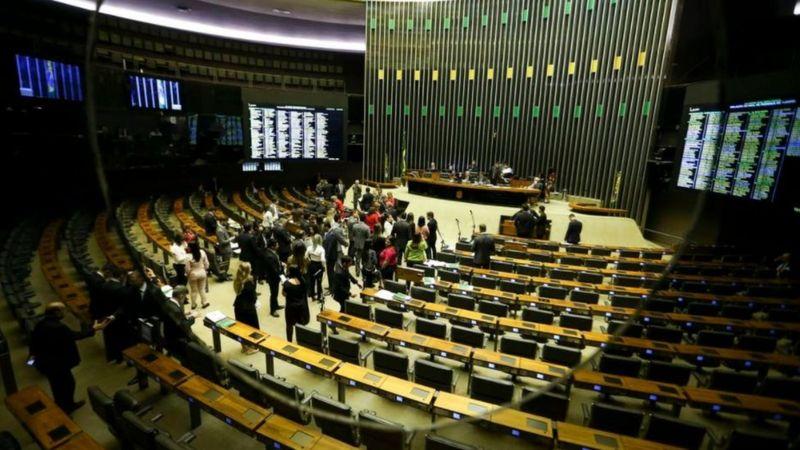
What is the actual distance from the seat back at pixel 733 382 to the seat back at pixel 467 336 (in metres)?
2.47

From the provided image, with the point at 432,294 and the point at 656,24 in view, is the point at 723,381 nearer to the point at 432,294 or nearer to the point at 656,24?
the point at 432,294

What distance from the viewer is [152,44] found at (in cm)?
1439

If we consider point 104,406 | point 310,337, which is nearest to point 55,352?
point 104,406

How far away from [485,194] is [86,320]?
9976 mm

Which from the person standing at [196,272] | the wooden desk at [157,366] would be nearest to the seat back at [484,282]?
the person standing at [196,272]

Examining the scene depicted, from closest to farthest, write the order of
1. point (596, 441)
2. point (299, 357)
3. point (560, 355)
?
point (596, 441), point (299, 357), point (560, 355)

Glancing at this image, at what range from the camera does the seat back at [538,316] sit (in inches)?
215

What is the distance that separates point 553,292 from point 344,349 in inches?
143

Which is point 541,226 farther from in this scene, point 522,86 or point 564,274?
point 522,86

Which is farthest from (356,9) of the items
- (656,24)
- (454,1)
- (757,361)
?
(757,361)

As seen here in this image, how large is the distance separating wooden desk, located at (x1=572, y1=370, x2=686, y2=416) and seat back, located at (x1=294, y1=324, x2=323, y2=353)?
9.15 feet

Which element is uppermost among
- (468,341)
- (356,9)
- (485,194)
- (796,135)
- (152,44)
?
(356,9)

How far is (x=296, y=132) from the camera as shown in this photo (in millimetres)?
15805

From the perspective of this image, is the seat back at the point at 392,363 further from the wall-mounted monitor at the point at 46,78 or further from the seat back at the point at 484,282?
the wall-mounted monitor at the point at 46,78
